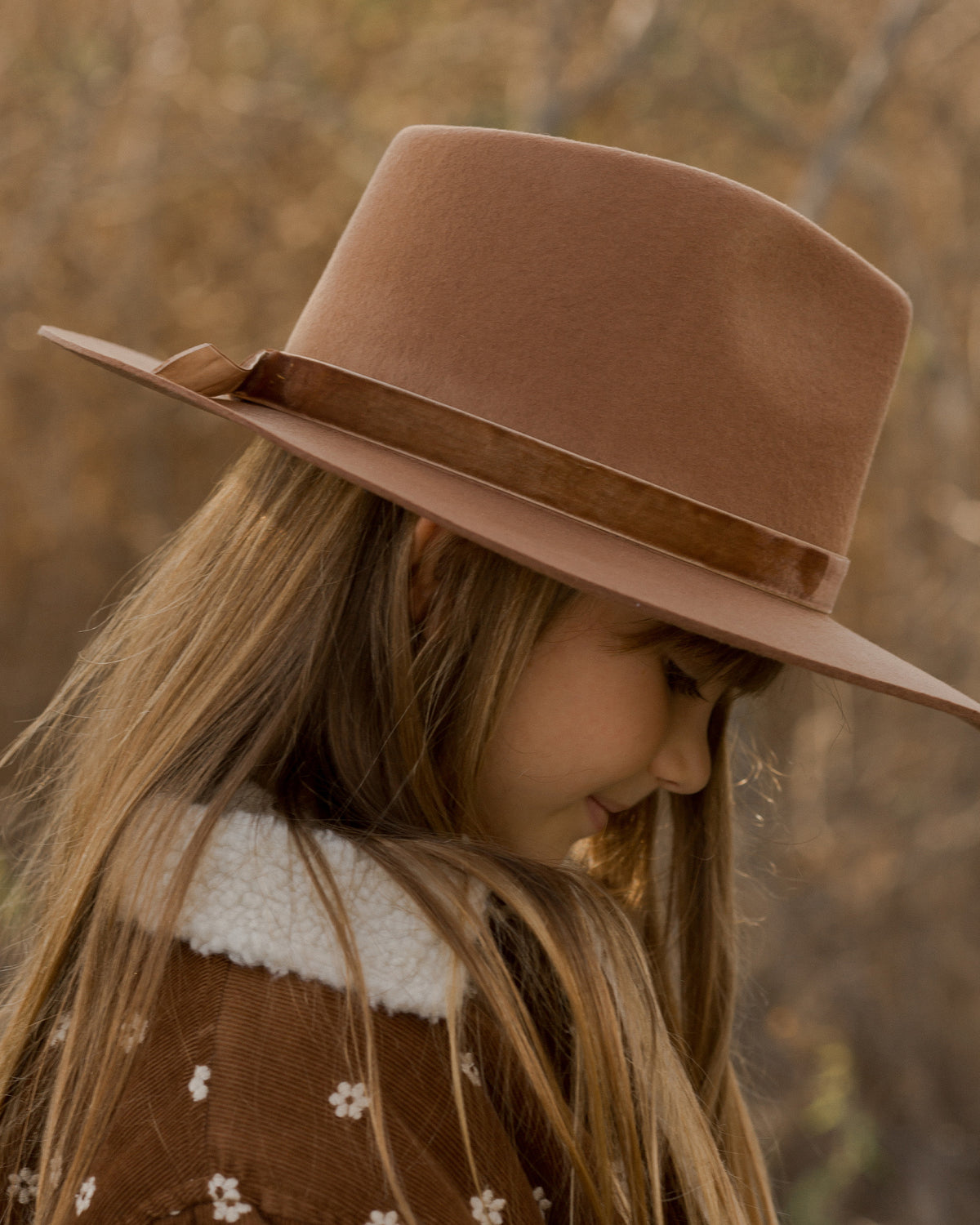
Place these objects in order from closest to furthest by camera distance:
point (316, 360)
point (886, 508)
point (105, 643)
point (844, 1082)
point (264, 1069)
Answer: point (264, 1069)
point (316, 360)
point (105, 643)
point (844, 1082)
point (886, 508)

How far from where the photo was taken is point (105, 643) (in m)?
1.40

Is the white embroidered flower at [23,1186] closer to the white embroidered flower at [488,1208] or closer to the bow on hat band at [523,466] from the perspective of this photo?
the white embroidered flower at [488,1208]

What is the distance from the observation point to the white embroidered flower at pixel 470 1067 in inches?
40.2

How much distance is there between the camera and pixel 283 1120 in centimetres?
91

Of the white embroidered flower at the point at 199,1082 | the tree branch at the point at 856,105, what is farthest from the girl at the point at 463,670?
the tree branch at the point at 856,105

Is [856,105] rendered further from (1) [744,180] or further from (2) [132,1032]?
(2) [132,1032]

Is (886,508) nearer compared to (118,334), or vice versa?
(886,508)

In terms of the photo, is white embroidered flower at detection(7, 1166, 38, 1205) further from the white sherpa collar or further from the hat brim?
the hat brim

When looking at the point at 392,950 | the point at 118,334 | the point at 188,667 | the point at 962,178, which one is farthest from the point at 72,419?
the point at 392,950

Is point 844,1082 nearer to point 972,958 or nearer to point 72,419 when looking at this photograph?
point 972,958

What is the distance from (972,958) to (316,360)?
326cm

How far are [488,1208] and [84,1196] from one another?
30 centimetres

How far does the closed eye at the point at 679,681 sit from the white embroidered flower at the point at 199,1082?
58cm

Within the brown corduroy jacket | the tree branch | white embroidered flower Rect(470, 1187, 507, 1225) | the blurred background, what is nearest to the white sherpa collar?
the brown corduroy jacket
